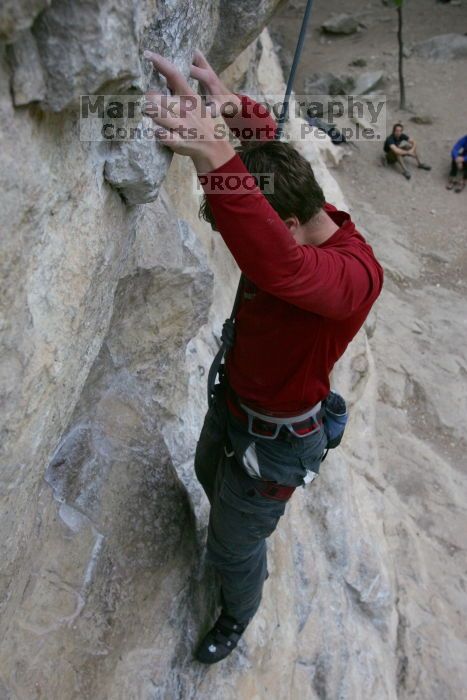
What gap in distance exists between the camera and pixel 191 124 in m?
1.41

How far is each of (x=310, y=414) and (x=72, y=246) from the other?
3.28 feet

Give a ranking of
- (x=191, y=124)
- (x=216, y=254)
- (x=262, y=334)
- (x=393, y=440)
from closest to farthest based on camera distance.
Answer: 1. (x=191, y=124)
2. (x=262, y=334)
3. (x=216, y=254)
4. (x=393, y=440)

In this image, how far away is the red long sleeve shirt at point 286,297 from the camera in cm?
138

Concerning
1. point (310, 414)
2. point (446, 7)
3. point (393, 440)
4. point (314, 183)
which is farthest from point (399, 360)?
point (446, 7)

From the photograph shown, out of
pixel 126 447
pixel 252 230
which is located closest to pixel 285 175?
pixel 252 230

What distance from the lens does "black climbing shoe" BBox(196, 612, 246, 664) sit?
235 cm

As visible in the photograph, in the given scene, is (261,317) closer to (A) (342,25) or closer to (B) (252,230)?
(B) (252,230)

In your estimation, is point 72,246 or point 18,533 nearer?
point 72,246

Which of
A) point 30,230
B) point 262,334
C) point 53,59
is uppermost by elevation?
point 53,59

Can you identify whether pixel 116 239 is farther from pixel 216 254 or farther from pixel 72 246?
pixel 216 254

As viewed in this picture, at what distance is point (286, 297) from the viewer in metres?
1.48

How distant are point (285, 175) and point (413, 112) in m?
11.8

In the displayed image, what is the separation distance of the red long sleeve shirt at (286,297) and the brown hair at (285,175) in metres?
0.14

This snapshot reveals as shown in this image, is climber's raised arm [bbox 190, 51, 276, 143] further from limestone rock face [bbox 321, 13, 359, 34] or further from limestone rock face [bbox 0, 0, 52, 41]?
limestone rock face [bbox 321, 13, 359, 34]
